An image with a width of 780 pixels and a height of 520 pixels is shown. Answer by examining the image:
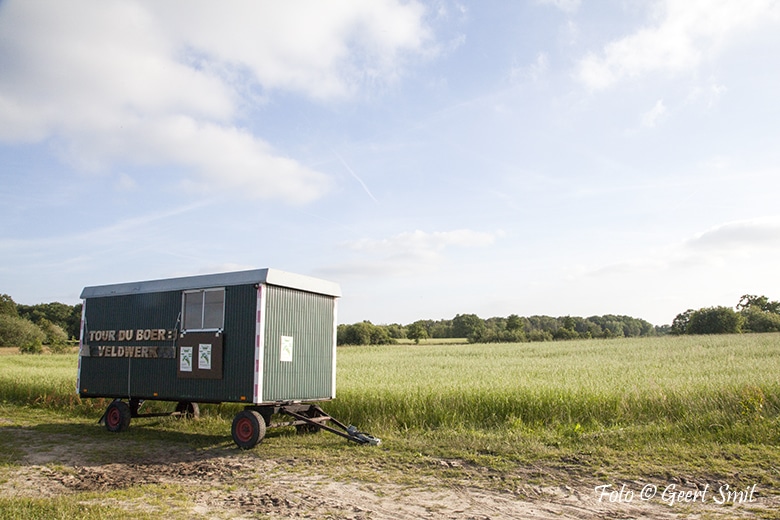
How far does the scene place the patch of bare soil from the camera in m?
6.29

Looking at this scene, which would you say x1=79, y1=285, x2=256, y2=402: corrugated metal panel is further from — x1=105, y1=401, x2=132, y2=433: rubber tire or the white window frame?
x1=105, y1=401, x2=132, y2=433: rubber tire

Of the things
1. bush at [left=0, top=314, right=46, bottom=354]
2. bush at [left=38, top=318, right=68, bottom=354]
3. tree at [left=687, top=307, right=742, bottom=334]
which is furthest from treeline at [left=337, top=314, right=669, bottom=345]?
bush at [left=0, top=314, right=46, bottom=354]

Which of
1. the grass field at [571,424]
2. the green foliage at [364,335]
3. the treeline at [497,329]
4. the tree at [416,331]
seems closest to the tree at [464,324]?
the treeline at [497,329]

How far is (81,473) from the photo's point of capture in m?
8.65

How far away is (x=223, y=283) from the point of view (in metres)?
11.2

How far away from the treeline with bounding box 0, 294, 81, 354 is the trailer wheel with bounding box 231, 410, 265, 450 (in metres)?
46.1

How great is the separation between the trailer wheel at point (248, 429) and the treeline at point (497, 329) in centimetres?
6570

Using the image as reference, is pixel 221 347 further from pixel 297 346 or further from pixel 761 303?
pixel 761 303

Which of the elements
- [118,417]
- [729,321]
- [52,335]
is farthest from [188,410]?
[729,321]

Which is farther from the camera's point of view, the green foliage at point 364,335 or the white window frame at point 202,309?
the green foliage at point 364,335

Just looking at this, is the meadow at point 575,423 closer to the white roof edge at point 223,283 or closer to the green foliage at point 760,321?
the white roof edge at point 223,283

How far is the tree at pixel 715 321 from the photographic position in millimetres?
77500

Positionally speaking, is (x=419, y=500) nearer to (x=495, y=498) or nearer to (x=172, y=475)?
(x=495, y=498)

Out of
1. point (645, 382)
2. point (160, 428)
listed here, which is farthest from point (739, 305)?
point (160, 428)
